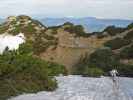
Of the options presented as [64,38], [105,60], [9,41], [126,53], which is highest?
[9,41]

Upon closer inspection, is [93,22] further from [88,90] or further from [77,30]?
[88,90]

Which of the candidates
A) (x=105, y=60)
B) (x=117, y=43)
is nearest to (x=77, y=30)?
(x=117, y=43)

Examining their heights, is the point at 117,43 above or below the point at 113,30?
below

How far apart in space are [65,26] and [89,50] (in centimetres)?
444

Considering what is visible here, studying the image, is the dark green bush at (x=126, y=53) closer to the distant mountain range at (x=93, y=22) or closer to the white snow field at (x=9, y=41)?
the distant mountain range at (x=93, y=22)

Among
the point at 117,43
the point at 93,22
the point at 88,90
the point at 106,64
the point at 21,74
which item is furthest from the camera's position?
the point at 93,22

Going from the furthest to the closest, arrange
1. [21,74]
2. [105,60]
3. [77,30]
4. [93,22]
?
[93,22] < [77,30] < [105,60] < [21,74]

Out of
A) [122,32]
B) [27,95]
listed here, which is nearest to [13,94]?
[27,95]

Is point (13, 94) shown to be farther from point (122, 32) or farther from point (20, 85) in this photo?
point (122, 32)

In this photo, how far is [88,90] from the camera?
12094 millimetres

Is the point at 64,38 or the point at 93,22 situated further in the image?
the point at 93,22

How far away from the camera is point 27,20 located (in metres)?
32.8

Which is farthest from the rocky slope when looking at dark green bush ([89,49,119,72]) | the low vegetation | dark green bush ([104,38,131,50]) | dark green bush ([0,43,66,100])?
dark green bush ([0,43,66,100])

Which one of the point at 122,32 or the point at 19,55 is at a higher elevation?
the point at 19,55
